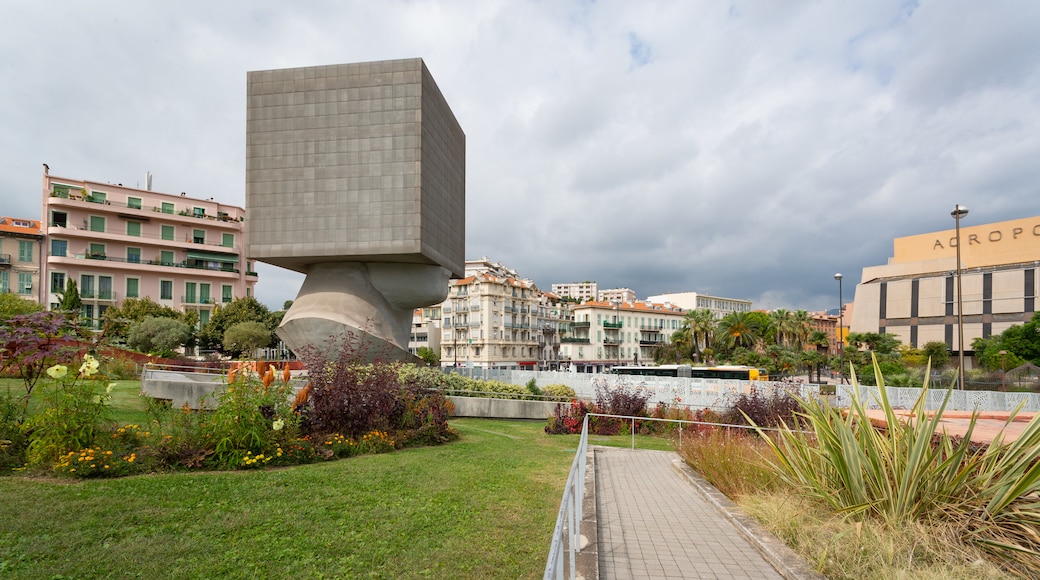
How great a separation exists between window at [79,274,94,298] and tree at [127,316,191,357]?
1318 cm

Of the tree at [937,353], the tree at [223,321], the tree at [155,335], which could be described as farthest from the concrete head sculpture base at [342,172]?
the tree at [937,353]

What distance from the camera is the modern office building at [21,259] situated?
4919 cm

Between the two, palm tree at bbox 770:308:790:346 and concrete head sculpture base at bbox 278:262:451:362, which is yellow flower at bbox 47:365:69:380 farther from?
palm tree at bbox 770:308:790:346

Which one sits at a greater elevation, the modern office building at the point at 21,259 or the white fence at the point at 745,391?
the modern office building at the point at 21,259

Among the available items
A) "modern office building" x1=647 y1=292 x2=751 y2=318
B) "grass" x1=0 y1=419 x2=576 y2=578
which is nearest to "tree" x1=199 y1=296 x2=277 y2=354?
"grass" x1=0 y1=419 x2=576 y2=578

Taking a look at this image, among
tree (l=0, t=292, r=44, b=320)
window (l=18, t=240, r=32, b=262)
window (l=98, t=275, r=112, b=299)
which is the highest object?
window (l=18, t=240, r=32, b=262)

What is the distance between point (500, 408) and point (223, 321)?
39.0 meters

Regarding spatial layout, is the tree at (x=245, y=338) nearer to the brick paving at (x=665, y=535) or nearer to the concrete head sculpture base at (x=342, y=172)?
the concrete head sculpture base at (x=342, y=172)

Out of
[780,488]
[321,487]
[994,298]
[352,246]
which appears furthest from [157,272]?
[994,298]

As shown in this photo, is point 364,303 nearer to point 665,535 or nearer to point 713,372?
point 665,535

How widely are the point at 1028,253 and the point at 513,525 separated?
86178mm

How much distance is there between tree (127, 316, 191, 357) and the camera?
4050cm

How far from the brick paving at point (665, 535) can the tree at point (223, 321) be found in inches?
1841

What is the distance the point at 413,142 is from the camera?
2520cm
